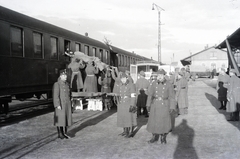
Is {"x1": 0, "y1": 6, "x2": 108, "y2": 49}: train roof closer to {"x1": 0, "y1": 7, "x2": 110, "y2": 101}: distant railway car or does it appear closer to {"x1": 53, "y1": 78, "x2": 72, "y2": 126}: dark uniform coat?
{"x1": 0, "y1": 7, "x2": 110, "y2": 101}: distant railway car

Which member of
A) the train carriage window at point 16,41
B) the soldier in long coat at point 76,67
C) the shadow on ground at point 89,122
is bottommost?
the shadow on ground at point 89,122

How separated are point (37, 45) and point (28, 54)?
0.79 m

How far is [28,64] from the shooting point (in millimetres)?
8930

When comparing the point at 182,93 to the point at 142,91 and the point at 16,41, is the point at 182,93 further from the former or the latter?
the point at 16,41

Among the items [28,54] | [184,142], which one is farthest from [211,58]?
[184,142]

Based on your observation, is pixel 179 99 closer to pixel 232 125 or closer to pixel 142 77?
pixel 142 77

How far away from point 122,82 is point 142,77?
376 centimetres

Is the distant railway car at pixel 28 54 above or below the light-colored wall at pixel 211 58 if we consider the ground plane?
below

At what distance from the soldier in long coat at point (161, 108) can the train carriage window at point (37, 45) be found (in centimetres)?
527

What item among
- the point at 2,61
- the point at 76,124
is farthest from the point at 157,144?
the point at 2,61

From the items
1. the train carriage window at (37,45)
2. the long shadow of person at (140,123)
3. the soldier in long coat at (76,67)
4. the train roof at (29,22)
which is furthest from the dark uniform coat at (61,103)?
the soldier in long coat at (76,67)

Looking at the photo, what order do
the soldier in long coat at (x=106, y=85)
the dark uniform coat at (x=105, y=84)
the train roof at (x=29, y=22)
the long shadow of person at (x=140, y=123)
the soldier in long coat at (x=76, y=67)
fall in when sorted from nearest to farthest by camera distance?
the long shadow of person at (x=140, y=123), the train roof at (x=29, y=22), the soldier in long coat at (x=76, y=67), the soldier in long coat at (x=106, y=85), the dark uniform coat at (x=105, y=84)

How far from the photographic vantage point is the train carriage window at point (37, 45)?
9489 millimetres

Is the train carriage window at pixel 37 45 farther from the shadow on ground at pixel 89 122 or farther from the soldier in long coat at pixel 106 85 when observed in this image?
the shadow on ground at pixel 89 122
